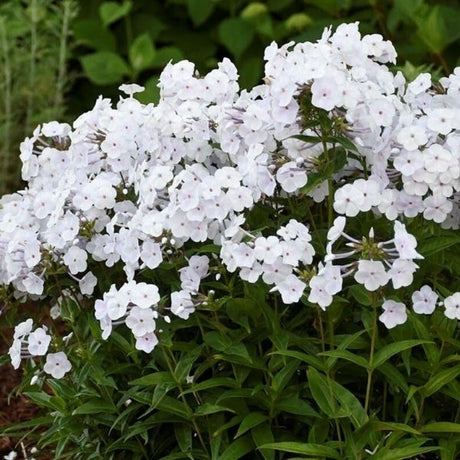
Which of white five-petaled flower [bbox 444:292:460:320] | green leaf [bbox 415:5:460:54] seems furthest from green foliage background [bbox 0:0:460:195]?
white five-petaled flower [bbox 444:292:460:320]

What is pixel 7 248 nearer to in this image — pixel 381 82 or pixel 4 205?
pixel 4 205

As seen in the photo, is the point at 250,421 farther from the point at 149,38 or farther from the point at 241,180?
the point at 149,38

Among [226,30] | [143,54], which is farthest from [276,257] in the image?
[226,30]

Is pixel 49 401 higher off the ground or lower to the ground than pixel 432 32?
lower

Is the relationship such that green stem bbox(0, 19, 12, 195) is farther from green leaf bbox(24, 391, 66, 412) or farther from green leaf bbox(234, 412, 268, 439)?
green leaf bbox(234, 412, 268, 439)

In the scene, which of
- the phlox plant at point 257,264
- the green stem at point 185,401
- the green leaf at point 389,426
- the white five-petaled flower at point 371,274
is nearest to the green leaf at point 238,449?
the phlox plant at point 257,264

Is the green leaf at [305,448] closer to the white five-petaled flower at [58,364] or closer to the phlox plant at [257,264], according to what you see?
the phlox plant at [257,264]
